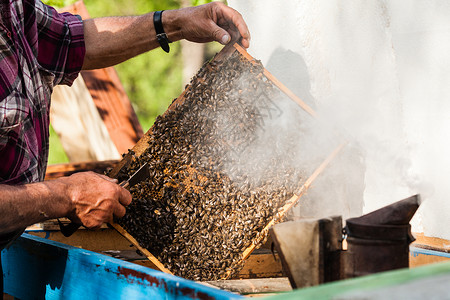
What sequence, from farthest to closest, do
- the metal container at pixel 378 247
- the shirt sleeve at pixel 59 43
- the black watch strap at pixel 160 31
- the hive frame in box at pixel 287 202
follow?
the black watch strap at pixel 160 31 → the shirt sleeve at pixel 59 43 → the hive frame in box at pixel 287 202 → the metal container at pixel 378 247

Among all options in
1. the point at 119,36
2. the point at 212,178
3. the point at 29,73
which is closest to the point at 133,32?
the point at 119,36

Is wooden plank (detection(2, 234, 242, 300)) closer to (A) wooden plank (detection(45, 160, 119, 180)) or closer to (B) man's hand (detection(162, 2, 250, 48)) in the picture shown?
(B) man's hand (detection(162, 2, 250, 48))

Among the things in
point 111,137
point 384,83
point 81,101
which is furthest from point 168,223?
point 81,101

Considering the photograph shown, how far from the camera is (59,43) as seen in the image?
10.3ft

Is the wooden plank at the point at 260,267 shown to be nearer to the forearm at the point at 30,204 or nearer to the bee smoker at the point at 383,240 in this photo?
the forearm at the point at 30,204

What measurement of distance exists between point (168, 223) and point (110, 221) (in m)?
0.32

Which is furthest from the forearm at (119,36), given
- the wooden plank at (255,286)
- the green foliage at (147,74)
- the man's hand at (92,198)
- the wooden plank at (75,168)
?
the green foliage at (147,74)

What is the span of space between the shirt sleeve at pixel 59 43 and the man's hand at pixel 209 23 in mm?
590

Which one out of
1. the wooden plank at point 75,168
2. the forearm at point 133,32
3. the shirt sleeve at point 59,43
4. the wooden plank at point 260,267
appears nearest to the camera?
the wooden plank at point 260,267

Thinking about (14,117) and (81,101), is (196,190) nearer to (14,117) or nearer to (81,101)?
(14,117)

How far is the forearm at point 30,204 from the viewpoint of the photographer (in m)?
2.16

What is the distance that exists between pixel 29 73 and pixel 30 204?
0.77m

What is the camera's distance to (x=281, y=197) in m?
2.76

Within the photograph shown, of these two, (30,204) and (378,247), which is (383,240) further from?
(30,204)
